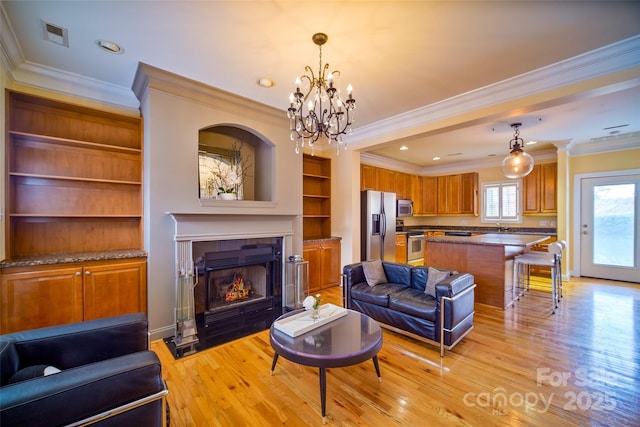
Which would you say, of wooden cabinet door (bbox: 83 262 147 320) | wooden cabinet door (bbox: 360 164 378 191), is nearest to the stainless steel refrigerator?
wooden cabinet door (bbox: 360 164 378 191)

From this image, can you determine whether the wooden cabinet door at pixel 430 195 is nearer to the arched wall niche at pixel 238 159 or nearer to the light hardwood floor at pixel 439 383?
the light hardwood floor at pixel 439 383

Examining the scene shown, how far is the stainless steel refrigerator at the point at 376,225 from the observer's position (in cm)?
528

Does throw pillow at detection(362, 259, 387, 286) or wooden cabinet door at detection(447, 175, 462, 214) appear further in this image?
wooden cabinet door at detection(447, 175, 462, 214)

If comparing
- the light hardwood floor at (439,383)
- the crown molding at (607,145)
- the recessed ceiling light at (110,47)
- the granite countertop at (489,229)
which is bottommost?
the light hardwood floor at (439,383)

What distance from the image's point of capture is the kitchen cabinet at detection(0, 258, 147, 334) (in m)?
2.32

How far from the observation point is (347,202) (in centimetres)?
486

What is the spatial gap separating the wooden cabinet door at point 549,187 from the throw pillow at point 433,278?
478 centimetres

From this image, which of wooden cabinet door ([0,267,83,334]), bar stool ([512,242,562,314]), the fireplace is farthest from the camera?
bar stool ([512,242,562,314])

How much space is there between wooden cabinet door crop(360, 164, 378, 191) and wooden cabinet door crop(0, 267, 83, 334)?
4.86 metres

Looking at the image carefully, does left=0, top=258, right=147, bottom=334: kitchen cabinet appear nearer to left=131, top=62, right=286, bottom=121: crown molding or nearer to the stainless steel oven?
left=131, top=62, right=286, bottom=121: crown molding

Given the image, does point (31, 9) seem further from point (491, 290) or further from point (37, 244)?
point (491, 290)

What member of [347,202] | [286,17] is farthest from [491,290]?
[286,17]

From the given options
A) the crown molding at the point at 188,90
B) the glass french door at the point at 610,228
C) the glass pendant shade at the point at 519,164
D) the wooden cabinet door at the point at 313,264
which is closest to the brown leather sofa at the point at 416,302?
the wooden cabinet door at the point at 313,264

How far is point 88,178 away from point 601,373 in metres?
5.33
